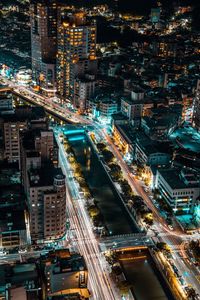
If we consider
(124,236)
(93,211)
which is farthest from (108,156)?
(124,236)

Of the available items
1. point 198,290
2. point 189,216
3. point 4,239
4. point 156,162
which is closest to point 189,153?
point 156,162

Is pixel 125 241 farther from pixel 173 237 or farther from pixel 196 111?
pixel 196 111

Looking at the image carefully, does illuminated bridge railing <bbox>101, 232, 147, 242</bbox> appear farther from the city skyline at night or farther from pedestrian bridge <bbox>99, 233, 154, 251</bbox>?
the city skyline at night

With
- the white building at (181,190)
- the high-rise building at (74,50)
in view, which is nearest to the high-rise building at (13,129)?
the white building at (181,190)

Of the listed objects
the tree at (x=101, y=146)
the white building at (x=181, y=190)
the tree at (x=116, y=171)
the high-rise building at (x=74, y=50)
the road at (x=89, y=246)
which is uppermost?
the high-rise building at (x=74, y=50)

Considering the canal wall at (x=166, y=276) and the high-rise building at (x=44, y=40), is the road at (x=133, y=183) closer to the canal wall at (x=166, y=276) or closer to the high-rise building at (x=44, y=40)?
the canal wall at (x=166, y=276)
